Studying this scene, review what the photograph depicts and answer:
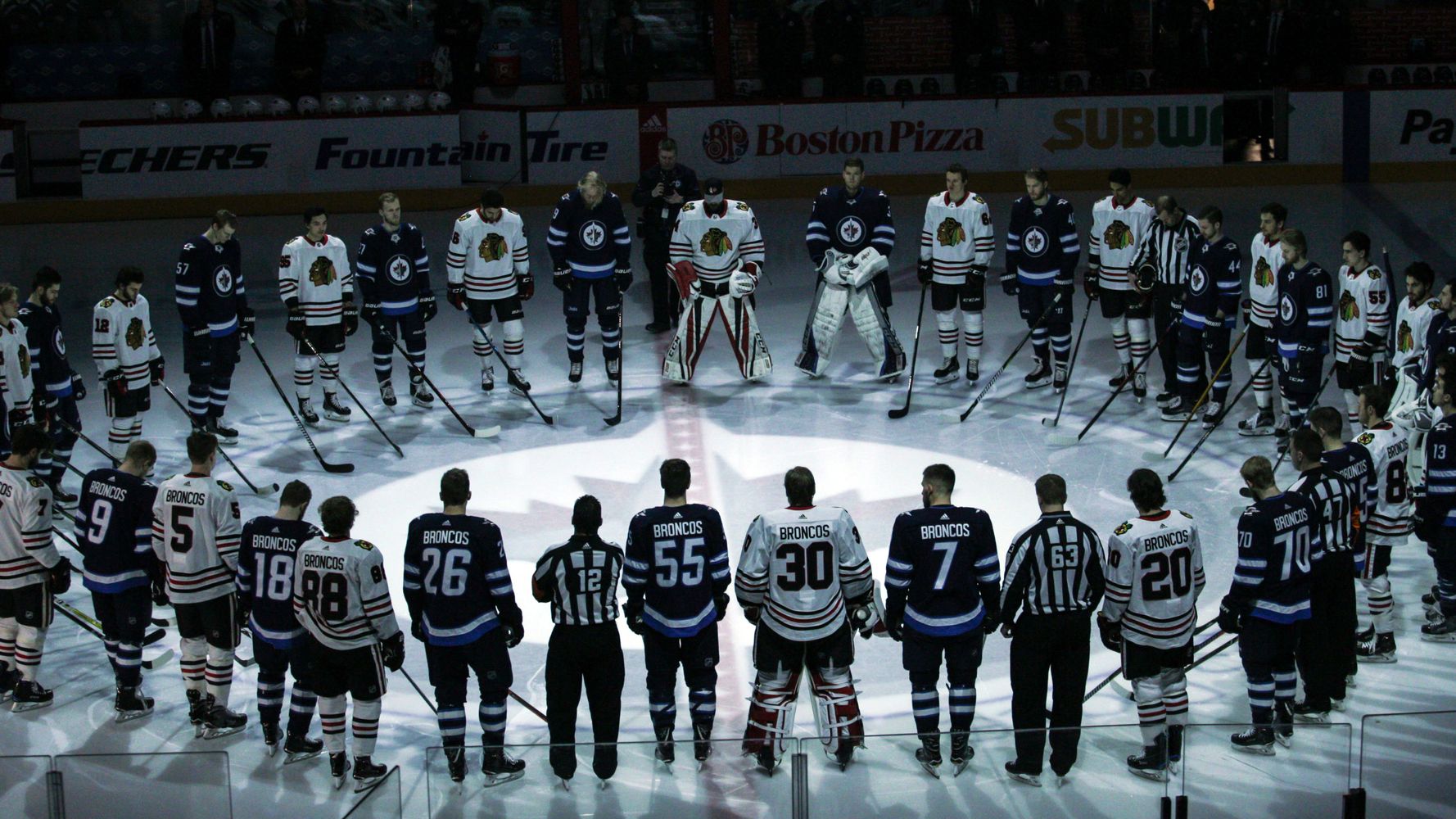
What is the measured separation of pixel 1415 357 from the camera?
8383 mm

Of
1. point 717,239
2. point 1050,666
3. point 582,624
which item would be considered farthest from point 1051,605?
point 717,239

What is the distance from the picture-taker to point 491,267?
36.3 ft

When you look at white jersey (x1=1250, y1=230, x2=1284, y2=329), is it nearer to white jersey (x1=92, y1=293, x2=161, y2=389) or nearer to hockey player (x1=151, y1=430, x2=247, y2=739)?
hockey player (x1=151, y1=430, x2=247, y2=739)

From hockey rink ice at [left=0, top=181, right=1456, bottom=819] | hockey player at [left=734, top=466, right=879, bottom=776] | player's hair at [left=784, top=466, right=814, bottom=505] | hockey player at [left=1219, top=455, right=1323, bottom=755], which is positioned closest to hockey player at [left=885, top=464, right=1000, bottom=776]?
hockey player at [left=734, top=466, right=879, bottom=776]

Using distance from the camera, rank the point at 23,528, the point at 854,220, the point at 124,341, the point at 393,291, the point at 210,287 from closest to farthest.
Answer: the point at 23,528, the point at 124,341, the point at 210,287, the point at 393,291, the point at 854,220

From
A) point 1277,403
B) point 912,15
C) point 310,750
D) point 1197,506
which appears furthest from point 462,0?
point 310,750

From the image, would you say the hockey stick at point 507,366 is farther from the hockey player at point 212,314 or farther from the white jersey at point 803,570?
the white jersey at point 803,570

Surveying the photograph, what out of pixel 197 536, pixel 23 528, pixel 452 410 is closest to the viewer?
pixel 197 536

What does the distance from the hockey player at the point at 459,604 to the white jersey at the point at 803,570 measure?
0.90 m

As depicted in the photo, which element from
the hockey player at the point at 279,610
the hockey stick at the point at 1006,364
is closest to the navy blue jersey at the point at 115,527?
the hockey player at the point at 279,610

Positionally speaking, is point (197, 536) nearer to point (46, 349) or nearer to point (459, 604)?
point (459, 604)

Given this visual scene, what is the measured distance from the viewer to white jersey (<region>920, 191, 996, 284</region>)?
36.1 feet

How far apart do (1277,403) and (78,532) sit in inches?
306

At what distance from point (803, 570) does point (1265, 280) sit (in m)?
4.86
